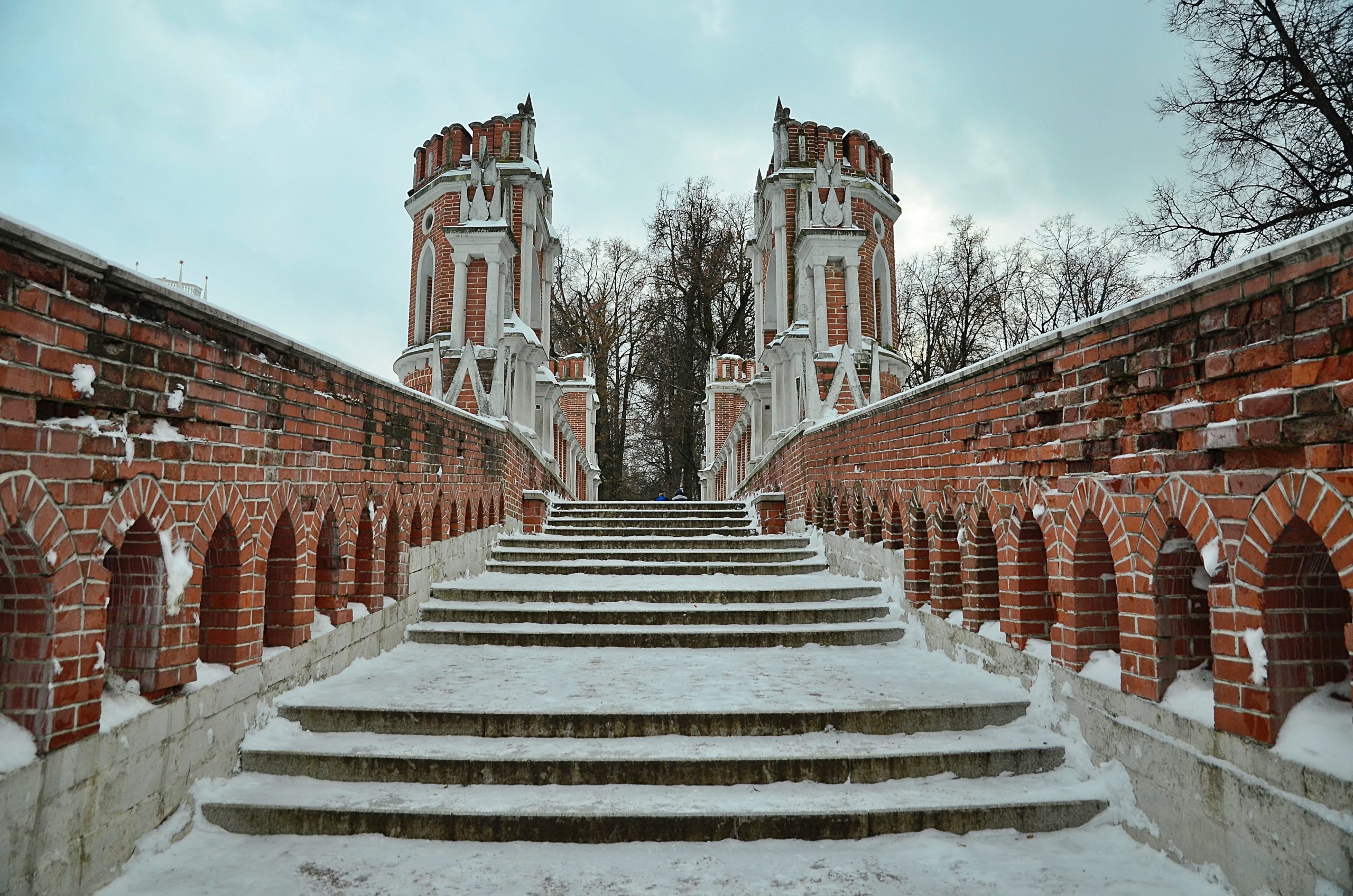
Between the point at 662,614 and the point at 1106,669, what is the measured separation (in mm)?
3367

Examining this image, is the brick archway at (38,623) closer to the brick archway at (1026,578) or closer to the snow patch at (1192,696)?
the snow patch at (1192,696)

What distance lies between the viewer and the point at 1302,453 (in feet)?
7.97

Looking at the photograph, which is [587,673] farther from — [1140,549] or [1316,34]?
[1316,34]

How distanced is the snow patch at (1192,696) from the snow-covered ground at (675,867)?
1.86 ft

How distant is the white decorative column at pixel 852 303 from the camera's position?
11984 millimetres

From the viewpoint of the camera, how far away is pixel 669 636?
5758 mm

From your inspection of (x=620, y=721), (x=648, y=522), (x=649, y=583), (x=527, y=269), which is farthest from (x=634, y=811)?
(x=527, y=269)

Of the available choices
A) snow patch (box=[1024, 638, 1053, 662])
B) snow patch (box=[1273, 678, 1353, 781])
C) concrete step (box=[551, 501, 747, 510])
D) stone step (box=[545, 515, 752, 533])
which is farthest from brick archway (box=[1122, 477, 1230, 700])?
concrete step (box=[551, 501, 747, 510])

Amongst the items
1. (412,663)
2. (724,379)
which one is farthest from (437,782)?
(724,379)

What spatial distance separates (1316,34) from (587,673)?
11.2 metres

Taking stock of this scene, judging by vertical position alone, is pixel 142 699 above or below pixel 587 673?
above

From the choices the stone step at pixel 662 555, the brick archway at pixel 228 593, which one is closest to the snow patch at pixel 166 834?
the brick archway at pixel 228 593

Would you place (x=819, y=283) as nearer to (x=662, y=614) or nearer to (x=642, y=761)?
(x=662, y=614)

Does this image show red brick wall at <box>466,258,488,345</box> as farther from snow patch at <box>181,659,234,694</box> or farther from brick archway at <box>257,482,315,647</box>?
snow patch at <box>181,659,234,694</box>
